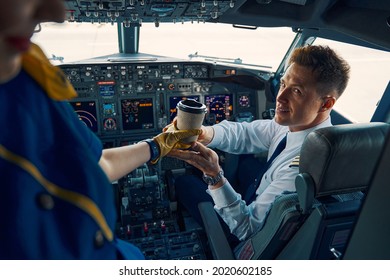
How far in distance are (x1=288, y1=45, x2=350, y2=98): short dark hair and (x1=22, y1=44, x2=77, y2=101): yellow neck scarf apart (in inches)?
57.6

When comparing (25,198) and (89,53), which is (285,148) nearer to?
(25,198)

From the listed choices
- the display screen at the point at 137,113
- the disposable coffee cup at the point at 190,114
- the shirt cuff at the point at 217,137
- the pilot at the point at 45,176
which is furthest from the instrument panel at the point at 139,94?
the pilot at the point at 45,176

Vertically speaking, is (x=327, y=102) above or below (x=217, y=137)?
above

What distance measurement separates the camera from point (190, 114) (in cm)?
153

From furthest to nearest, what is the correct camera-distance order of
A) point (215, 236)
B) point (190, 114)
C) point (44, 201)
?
point (215, 236) < point (190, 114) < point (44, 201)

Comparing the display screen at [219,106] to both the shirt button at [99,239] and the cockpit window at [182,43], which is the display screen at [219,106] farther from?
the shirt button at [99,239]

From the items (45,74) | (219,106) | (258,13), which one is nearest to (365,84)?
(219,106)

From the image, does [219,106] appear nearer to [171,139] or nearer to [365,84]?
[365,84]

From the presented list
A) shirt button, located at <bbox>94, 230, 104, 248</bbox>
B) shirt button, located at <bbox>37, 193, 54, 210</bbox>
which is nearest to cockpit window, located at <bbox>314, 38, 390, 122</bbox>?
shirt button, located at <bbox>94, 230, 104, 248</bbox>

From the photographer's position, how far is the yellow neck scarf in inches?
25.0

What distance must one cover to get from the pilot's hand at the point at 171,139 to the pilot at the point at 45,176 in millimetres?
Answer: 744

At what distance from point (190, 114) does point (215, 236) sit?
2.62 feet

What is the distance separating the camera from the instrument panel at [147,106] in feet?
10.5

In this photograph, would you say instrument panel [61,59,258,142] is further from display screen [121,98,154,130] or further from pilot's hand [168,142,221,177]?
pilot's hand [168,142,221,177]
